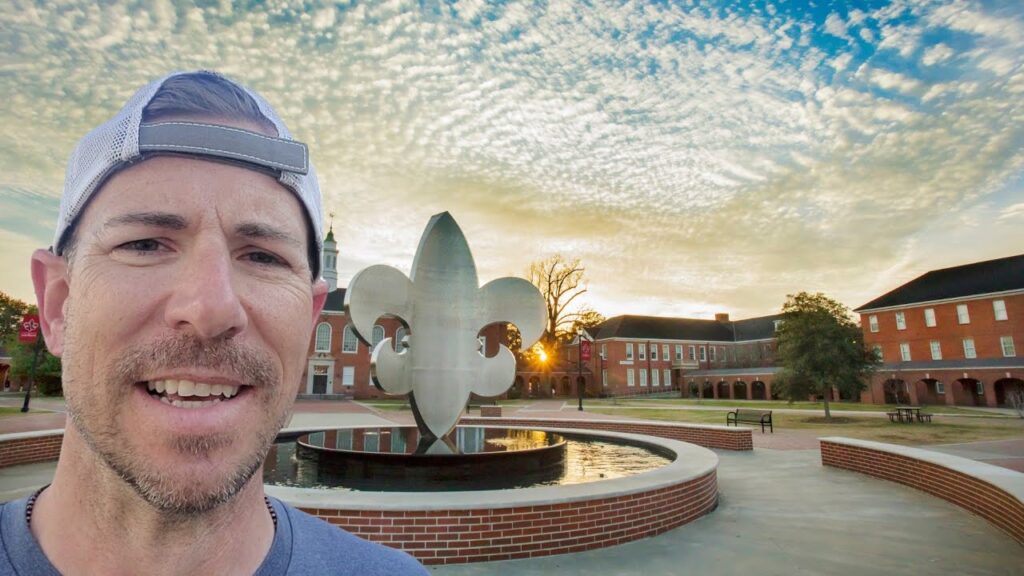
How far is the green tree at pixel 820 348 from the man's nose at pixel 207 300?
33.1 meters

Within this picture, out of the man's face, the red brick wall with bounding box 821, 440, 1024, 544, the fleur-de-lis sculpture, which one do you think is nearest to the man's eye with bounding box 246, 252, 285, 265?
the man's face

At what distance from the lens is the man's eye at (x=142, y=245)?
3.14ft

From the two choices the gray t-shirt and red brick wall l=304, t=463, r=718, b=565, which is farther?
red brick wall l=304, t=463, r=718, b=565

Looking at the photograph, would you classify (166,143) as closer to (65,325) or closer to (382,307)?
(65,325)

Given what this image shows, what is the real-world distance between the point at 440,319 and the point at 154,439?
8.76m

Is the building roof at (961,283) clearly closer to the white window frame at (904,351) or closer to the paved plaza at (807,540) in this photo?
the white window frame at (904,351)

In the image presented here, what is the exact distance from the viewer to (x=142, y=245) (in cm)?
97

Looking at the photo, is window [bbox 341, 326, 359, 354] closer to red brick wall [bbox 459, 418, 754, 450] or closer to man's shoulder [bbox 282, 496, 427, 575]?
red brick wall [bbox 459, 418, 754, 450]

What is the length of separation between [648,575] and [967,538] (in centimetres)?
496

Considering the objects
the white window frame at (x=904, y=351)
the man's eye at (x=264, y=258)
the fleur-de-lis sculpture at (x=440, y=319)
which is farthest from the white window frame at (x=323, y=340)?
the white window frame at (x=904, y=351)

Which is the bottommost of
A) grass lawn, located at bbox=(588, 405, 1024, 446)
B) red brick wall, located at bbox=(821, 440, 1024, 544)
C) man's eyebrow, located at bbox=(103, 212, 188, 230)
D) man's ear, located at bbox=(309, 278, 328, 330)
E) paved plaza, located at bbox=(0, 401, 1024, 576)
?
grass lawn, located at bbox=(588, 405, 1024, 446)

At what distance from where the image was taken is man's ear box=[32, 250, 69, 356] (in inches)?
40.5

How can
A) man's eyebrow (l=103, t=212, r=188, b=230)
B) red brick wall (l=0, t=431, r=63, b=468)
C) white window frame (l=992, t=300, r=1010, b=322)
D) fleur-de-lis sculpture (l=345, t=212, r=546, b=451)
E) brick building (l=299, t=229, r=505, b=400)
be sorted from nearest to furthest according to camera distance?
man's eyebrow (l=103, t=212, r=188, b=230) → fleur-de-lis sculpture (l=345, t=212, r=546, b=451) → red brick wall (l=0, t=431, r=63, b=468) → white window frame (l=992, t=300, r=1010, b=322) → brick building (l=299, t=229, r=505, b=400)

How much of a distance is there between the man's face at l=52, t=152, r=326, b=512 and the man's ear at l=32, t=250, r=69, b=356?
84mm
